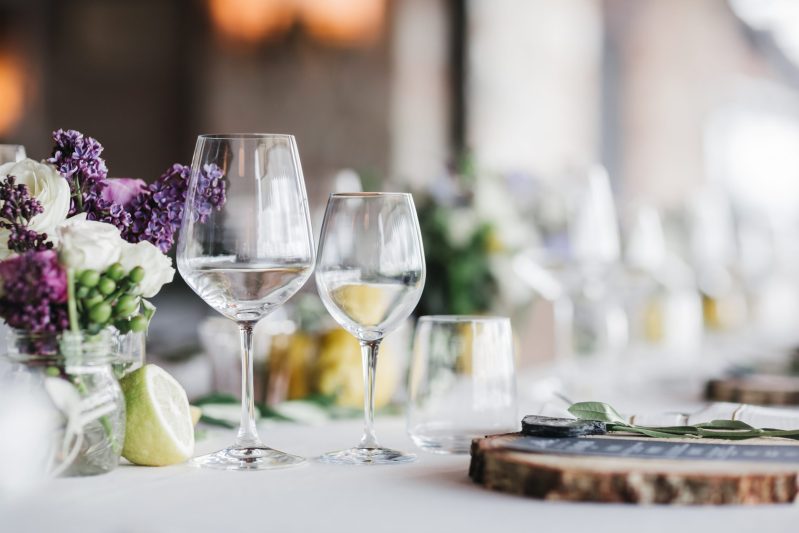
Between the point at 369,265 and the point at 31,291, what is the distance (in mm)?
257

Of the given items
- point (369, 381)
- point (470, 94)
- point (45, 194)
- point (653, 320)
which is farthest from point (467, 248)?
point (470, 94)

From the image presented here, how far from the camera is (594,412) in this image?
84cm

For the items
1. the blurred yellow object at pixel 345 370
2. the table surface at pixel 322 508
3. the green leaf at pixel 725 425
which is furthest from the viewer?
the blurred yellow object at pixel 345 370

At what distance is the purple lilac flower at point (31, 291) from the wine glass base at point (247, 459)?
0.17m

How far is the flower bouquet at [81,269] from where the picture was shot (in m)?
0.72

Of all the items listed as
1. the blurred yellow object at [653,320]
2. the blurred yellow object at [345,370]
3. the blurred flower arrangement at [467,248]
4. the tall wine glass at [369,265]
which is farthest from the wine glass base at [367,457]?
the blurred yellow object at [653,320]

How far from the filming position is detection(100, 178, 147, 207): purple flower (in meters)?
0.86

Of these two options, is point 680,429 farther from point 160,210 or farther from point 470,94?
point 470,94

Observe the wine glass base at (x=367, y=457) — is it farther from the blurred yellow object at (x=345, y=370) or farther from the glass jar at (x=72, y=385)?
the blurred yellow object at (x=345, y=370)

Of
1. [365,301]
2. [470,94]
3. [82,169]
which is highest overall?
[470,94]

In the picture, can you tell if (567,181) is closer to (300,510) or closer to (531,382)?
(531,382)

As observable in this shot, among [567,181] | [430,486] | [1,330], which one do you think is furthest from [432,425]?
[567,181]

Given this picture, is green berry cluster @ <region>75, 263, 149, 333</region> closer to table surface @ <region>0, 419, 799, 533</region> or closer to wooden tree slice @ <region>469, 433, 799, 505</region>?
table surface @ <region>0, 419, 799, 533</region>

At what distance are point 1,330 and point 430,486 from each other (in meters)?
0.36
